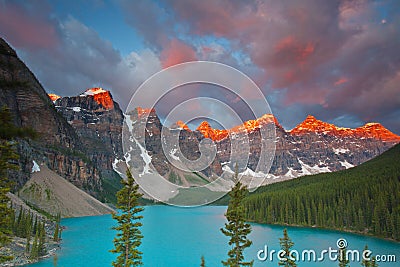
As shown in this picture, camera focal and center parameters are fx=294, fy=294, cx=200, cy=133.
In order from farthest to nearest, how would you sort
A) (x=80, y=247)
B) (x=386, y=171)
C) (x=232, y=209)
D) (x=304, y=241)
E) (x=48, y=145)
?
(x=48, y=145) < (x=386, y=171) < (x=304, y=241) < (x=80, y=247) < (x=232, y=209)

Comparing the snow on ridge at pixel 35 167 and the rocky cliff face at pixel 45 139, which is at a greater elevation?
the rocky cliff face at pixel 45 139

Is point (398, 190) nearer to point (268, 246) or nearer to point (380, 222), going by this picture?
point (380, 222)

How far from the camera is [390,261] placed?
50.9 metres

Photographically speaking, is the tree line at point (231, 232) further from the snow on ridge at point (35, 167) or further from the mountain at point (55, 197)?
the snow on ridge at point (35, 167)

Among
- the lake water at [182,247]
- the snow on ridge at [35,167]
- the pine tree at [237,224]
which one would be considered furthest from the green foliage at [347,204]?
the snow on ridge at [35,167]

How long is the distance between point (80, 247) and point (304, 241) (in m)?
51.8

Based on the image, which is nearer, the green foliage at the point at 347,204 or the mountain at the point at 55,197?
the green foliage at the point at 347,204

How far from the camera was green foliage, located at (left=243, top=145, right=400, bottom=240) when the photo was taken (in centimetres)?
8031

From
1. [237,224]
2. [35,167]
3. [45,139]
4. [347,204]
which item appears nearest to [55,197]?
[35,167]

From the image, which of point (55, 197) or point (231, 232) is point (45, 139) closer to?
point (55, 197)

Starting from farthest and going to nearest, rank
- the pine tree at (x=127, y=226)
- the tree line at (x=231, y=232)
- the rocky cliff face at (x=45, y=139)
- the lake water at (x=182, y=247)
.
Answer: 1. the rocky cliff face at (x=45, y=139)
2. the lake water at (x=182, y=247)
3. the pine tree at (x=127, y=226)
4. the tree line at (x=231, y=232)

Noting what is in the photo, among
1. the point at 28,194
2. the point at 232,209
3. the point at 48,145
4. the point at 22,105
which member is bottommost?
the point at 232,209

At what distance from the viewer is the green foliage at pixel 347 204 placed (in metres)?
80.3

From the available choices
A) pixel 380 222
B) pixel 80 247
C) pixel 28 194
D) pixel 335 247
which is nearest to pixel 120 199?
pixel 80 247
